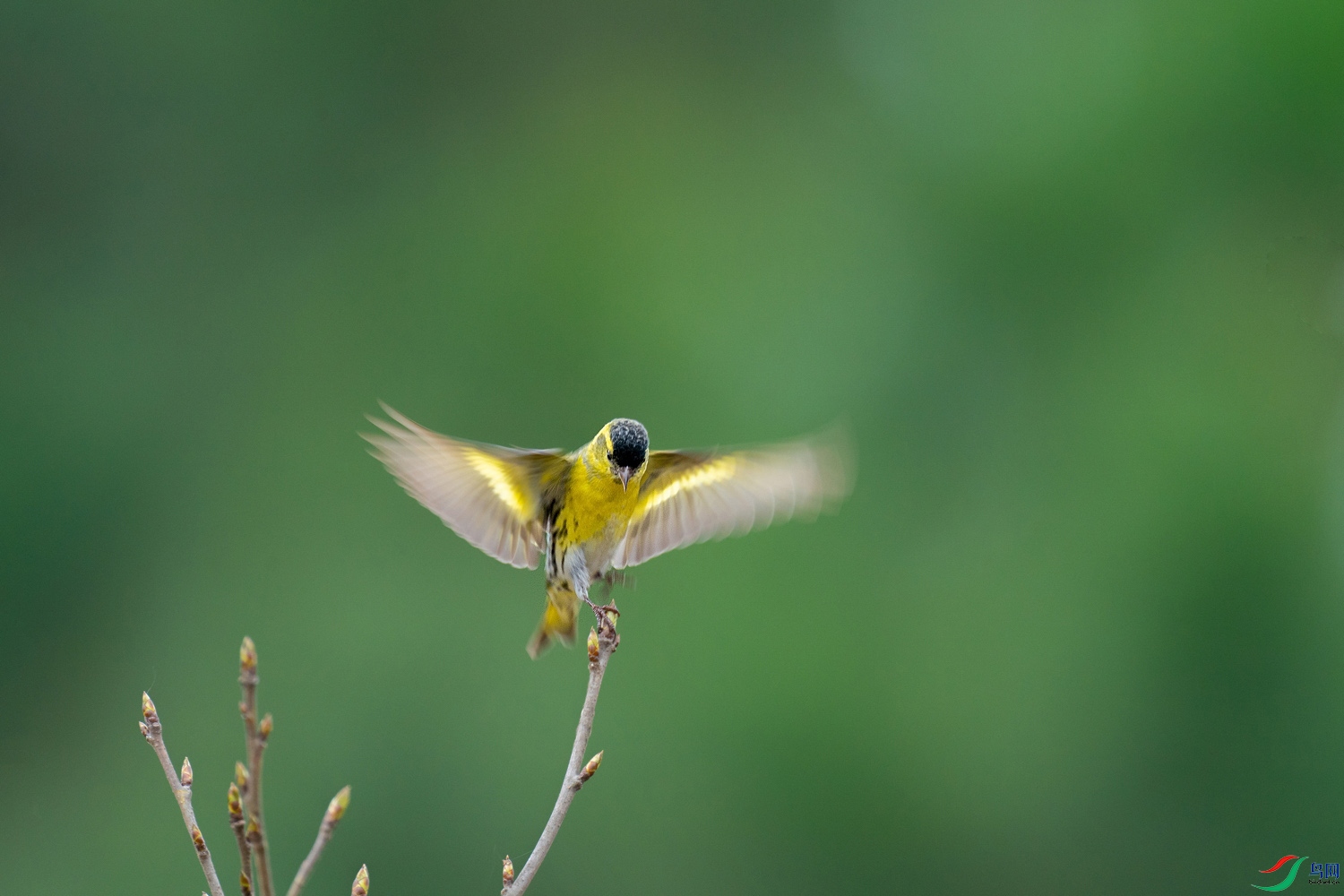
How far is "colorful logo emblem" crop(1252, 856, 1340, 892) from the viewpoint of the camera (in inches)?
191

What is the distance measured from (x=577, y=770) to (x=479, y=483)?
1074mm

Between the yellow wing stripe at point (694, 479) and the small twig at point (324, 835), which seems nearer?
the small twig at point (324, 835)

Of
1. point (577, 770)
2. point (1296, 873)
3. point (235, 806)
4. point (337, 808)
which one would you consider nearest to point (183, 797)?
point (235, 806)

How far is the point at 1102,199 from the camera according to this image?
8.12 metres

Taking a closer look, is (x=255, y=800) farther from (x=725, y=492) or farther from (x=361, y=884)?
(x=725, y=492)

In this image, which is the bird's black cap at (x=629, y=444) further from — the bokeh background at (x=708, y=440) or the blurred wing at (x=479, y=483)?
the bokeh background at (x=708, y=440)

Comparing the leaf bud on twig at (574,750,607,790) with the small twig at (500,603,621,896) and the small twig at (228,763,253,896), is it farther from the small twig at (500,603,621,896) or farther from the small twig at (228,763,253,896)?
the small twig at (228,763,253,896)

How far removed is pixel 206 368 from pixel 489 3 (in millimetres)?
3979

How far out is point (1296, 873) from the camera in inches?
220

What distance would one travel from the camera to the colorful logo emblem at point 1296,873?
4.85 metres

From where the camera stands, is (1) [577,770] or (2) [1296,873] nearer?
(1) [577,770]

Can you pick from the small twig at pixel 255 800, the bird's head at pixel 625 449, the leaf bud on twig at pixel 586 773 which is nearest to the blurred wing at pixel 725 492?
the bird's head at pixel 625 449

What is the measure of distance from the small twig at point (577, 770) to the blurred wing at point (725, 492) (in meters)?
0.54

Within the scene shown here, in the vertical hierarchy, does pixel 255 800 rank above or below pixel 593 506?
below
